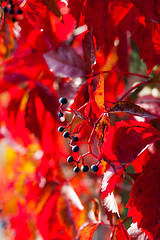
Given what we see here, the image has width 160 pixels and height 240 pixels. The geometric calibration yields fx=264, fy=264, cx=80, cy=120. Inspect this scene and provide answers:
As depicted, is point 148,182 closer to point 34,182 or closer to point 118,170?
point 118,170

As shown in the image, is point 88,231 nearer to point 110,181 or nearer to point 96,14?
point 110,181

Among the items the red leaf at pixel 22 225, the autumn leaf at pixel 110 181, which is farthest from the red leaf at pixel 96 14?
the red leaf at pixel 22 225

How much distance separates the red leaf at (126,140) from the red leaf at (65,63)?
23 cm

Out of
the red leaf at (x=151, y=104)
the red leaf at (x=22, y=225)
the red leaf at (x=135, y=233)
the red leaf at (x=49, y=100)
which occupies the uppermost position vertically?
the red leaf at (x=49, y=100)

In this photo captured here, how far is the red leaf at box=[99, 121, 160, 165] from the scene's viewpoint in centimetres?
39

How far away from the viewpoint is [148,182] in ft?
1.29

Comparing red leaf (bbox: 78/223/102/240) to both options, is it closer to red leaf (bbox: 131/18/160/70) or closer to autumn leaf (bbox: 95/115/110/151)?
autumn leaf (bbox: 95/115/110/151)

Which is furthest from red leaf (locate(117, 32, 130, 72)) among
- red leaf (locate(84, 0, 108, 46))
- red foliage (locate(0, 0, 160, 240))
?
red leaf (locate(84, 0, 108, 46))

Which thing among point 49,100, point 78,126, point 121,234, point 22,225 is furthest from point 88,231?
point 22,225

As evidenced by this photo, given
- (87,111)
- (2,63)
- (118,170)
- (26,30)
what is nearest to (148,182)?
(118,170)

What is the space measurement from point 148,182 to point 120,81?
2.00ft

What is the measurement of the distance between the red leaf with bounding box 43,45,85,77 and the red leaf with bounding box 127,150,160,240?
282 mm

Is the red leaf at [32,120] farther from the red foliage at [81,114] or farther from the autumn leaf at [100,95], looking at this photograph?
the autumn leaf at [100,95]

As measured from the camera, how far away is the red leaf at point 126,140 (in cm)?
39
